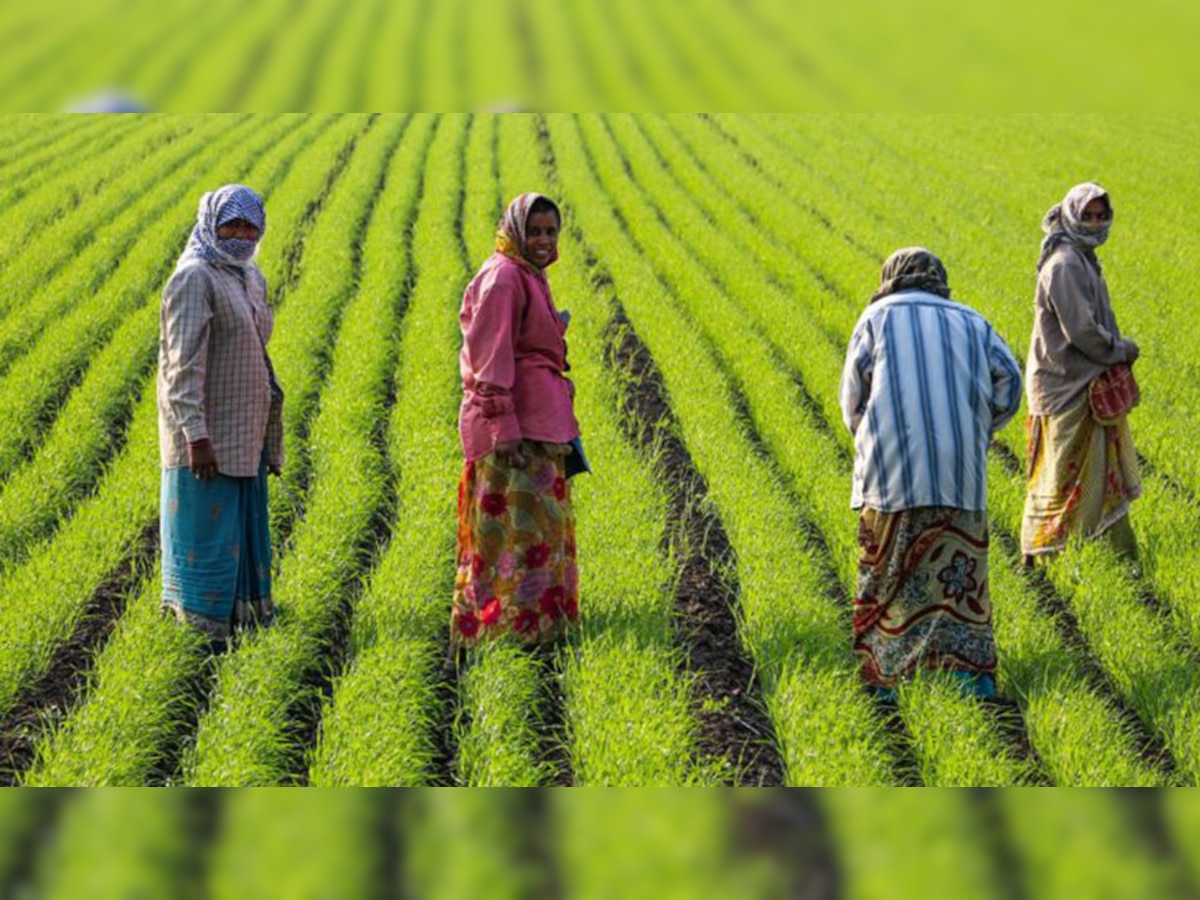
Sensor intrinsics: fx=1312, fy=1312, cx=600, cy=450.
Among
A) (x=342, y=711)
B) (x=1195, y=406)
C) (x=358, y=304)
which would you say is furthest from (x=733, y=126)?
(x=342, y=711)

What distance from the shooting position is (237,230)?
12.3 ft

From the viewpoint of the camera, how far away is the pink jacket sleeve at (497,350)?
12.1 feet

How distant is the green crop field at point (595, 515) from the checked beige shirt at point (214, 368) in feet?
1.73

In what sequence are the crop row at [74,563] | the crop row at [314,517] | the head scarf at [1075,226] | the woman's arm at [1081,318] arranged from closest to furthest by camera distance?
1. the crop row at [314,517]
2. the crop row at [74,563]
3. the head scarf at [1075,226]
4. the woman's arm at [1081,318]

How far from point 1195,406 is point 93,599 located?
5197mm

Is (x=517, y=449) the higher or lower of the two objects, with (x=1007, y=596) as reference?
higher

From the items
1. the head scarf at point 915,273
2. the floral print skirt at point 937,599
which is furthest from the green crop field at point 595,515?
the head scarf at point 915,273

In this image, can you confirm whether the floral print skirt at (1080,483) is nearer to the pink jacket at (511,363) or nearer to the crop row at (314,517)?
the pink jacket at (511,363)

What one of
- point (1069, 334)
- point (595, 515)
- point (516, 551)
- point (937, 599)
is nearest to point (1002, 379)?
point (937, 599)

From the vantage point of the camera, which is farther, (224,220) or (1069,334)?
(1069,334)

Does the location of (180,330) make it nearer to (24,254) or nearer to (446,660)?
(446,660)

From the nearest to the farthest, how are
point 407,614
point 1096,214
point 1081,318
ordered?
point 407,614, point 1096,214, point 1081,318

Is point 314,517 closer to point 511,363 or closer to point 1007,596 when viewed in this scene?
point 511,363

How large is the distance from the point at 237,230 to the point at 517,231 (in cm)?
80
